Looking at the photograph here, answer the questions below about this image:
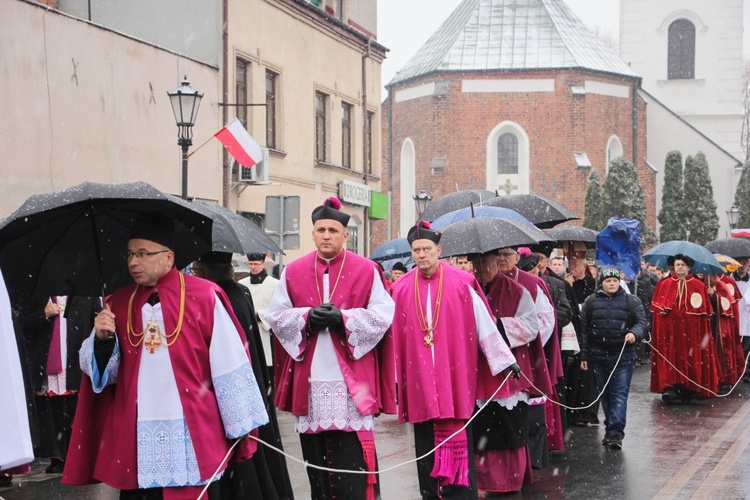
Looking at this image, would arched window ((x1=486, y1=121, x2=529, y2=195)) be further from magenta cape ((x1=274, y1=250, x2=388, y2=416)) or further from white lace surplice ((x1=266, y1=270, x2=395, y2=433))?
white lace surplice ((x1=266, y1=270, x2=395, y2=433))

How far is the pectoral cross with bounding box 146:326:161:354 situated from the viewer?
5.32m

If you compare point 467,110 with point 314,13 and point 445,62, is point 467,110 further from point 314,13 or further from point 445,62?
point 314,13

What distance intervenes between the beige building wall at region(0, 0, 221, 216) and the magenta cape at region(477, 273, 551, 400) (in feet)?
30.5

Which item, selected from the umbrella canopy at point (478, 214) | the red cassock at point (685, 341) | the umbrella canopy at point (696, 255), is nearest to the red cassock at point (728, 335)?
the red cassock at point (685, 341)

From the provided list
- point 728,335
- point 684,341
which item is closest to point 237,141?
point 684,341

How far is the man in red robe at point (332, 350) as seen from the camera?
22.4 feet

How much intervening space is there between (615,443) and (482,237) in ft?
11.3

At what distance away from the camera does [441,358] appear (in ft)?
25.6

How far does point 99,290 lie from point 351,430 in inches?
77.4

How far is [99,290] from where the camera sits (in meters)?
5.57

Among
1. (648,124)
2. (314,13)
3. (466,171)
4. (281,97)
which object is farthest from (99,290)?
(648,124)

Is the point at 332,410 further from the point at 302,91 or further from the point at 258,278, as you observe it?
the point at 302,91

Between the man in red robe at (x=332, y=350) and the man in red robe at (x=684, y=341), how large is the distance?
912 cm

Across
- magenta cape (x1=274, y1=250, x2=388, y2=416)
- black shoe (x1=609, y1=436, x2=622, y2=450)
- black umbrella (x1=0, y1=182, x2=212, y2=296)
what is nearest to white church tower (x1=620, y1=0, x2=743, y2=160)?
black shoe (x1=609, y1=436, x2=622, y2=450)
